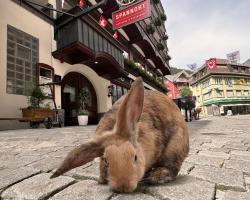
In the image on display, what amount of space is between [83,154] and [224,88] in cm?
5530

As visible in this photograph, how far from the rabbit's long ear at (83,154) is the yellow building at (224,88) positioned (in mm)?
51496

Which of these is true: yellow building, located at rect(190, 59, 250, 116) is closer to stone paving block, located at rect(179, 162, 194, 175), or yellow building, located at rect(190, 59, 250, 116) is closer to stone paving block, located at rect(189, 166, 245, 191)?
stone paving block, located at rect(179, 162, 194, 175)

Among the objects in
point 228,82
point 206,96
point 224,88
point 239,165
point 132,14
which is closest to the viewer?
point 239,165

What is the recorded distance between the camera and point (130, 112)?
57.4 inches

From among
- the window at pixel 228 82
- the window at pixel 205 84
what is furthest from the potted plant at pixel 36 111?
the window at pixel 228 82

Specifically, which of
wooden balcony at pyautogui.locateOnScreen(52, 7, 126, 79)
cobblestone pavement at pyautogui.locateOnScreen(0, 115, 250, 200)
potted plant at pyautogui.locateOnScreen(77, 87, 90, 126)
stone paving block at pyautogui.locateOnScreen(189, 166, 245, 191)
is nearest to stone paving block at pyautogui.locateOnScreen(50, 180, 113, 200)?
cobblestone pavement at pyautogui.locateOnScreen(0, 115, 250, 200)

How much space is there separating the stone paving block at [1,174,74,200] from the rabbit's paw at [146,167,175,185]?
2.14 ft

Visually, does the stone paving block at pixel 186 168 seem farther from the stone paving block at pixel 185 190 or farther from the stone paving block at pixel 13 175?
the stone paving block at pixel 13 175

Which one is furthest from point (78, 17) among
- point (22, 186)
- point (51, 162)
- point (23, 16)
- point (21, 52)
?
point (22, 186)

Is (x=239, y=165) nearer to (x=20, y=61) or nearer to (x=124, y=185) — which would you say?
(x=124, y=185)

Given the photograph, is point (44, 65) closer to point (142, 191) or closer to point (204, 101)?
point (142, 191)

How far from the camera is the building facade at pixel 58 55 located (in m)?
9.43

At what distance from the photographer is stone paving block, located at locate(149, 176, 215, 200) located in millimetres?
1547

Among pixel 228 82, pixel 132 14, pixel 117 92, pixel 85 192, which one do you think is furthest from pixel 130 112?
pixel 228 82
